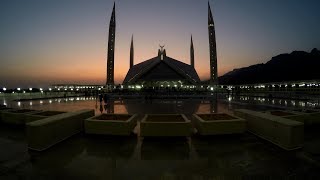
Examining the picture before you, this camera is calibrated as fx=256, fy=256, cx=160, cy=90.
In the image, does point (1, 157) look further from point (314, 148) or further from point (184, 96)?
point (184, 96)

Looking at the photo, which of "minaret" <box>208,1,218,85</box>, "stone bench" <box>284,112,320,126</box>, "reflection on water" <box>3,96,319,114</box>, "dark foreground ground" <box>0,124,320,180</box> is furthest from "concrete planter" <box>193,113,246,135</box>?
"minaret" <box>208,1,218,85</box>

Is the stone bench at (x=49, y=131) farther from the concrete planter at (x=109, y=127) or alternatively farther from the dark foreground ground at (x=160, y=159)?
the concrete planter at (x=109, y=127)

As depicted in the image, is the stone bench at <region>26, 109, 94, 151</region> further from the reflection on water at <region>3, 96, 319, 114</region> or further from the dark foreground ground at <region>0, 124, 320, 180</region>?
the reflection on water at <region>3, 96, 319, 114</region>

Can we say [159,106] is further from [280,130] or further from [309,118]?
[280,130]

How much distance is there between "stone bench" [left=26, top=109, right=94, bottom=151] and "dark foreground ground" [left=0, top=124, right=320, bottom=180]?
205 millimetres

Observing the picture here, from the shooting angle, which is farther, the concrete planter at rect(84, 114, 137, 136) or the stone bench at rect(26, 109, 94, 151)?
the concrete planter at rect(84, 114, 137, 136)

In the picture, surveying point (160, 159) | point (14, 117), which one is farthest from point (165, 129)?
point (14, 117)

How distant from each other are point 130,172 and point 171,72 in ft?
184

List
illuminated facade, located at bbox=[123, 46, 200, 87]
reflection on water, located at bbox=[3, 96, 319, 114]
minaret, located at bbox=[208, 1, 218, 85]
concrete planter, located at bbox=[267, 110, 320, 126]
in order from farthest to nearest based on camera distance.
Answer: illuminated facade, located at bbox=[123, 46, 200, 87], minaret, located at bbox=[208, 1, 218, 85], reflection on water, located at bbox=[3, 96, 319, 114], concrete planter, located at bbox=[267, 110, 320, 126]

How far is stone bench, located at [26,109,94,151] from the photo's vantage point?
623 cm

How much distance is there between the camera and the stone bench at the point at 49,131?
245 inches

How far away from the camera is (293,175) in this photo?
178 inches

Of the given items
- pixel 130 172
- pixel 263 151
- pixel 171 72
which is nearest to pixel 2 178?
pixel 130 172

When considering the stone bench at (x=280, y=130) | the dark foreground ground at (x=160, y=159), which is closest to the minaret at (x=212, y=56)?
the stone bench at (x=280, y=130)
